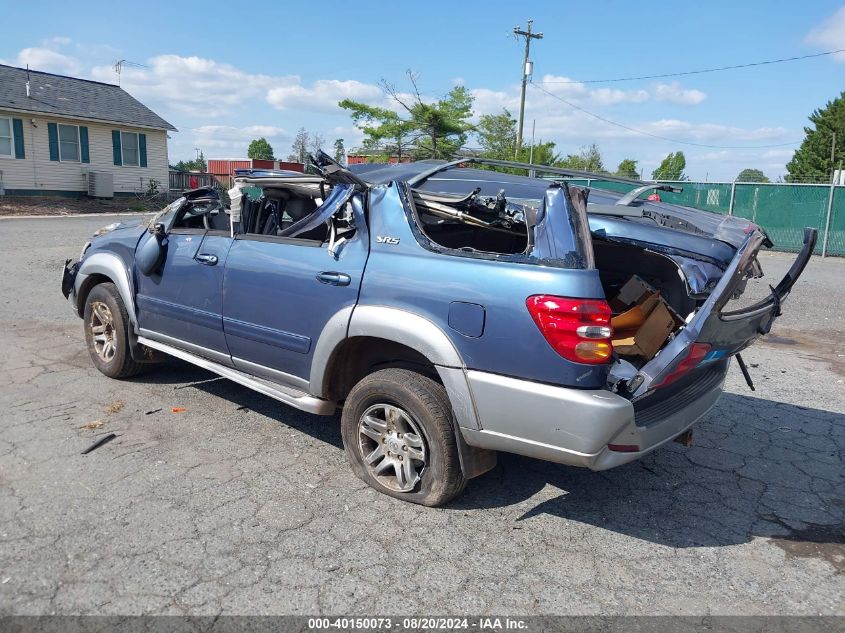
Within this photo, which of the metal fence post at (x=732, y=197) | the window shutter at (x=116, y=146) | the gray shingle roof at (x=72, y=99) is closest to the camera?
the metal fence post at (x=732, y=197)

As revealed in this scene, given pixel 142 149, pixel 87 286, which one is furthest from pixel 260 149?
pixel 87 286

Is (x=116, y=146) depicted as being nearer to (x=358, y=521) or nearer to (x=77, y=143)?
(x=77, y=143)

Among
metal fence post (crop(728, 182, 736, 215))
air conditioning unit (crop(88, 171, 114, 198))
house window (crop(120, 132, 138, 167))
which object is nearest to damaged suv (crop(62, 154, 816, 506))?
metal fence post (crop(728, 182, 736, 215))

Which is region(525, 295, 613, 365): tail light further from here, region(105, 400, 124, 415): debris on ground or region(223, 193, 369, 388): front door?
region(105, 400, 124, 415): debris on ground

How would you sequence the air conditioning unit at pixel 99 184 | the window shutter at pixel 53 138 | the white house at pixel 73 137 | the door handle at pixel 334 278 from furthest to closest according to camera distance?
the air conditioning unit at pixel 99 184 < the window shutter at pixel 53 138 < the white house at pixel 73 137 < the door handle at pixel 334 278

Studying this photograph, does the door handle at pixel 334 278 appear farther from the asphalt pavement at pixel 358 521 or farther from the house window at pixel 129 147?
the house window at pixel 129 147

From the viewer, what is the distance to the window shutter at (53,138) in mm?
26562

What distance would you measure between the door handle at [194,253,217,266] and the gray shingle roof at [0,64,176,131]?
25.5m

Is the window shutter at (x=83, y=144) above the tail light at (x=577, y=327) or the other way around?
above

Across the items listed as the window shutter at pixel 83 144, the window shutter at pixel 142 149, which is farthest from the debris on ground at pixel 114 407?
the window shutter at pixel 142 149

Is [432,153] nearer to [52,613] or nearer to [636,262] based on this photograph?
[636,262]

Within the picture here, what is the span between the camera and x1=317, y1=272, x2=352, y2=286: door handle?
12.1 ft

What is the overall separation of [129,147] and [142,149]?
2.16ft

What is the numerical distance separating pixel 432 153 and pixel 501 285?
2749cm
